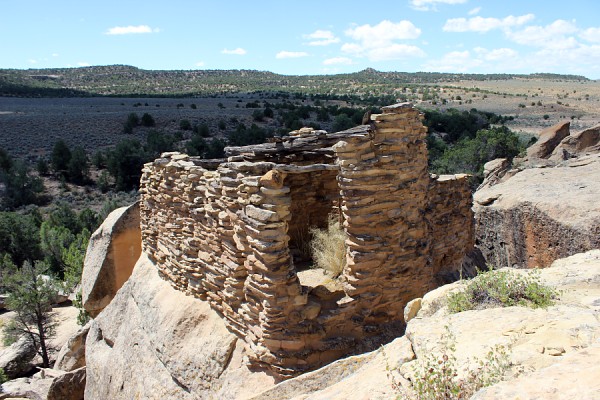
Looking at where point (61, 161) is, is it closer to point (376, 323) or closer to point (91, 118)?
point (91, 118)

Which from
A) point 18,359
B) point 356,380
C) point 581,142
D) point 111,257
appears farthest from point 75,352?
point 581,142

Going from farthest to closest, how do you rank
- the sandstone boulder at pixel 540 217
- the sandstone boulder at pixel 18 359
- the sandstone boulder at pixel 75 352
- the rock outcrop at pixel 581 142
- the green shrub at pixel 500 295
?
1. the rock outcrop at pixel 581 142
2. the sandstone boulder at pixel 18 359
3. the sandstone boulder at pixel 75 352
4. the sandstone boulder at pixel 540 217
5. the green shrub at pixel 500 295

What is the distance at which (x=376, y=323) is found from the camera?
6.48 meters

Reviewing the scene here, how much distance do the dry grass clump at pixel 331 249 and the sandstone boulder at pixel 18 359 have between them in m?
11.4

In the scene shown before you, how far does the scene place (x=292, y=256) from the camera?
6.43 metres

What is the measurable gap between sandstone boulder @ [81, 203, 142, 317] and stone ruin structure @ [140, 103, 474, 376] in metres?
5.73

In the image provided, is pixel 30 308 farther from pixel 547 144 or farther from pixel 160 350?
pixel 547 144

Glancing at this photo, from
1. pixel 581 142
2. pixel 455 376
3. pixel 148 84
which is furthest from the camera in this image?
pixel 148 84

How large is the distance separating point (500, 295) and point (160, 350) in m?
5.44

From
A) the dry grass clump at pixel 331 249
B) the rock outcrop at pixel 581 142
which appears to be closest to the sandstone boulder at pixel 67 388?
the dry grass clump at pixel 331 249

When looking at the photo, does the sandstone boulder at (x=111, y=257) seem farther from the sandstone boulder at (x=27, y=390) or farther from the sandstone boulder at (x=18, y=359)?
the sandstone boulder at (x=18, y=359)

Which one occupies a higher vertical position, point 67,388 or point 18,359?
point 67,388

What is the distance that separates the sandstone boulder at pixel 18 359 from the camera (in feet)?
47.2

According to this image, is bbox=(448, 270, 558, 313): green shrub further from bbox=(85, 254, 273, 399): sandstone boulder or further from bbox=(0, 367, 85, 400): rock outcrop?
bbox=(0, 367, 85, 400): rock outcrop
